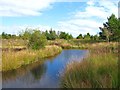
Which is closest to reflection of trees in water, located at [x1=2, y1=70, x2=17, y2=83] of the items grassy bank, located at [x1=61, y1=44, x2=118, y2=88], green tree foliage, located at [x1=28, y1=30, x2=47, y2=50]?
grassy bank, located at [x1=61, y1=44, x2=118, y2=88]

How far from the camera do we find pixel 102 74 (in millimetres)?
8797

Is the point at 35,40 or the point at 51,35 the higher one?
the point at 51,35

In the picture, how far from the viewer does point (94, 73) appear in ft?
29.5

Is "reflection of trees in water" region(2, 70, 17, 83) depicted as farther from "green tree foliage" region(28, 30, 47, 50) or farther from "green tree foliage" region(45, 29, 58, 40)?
"green tree foliage" region(45, 29, 58, 40)

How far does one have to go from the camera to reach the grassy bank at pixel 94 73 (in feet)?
27.2

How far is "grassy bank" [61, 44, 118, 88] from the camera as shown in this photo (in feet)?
27.2

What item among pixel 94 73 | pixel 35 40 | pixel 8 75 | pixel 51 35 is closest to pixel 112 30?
pixel 51 35

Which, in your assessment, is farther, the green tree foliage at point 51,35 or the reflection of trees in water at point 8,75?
the green tree foliage at point 51,35

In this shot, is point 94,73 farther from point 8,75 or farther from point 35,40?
point 35,40

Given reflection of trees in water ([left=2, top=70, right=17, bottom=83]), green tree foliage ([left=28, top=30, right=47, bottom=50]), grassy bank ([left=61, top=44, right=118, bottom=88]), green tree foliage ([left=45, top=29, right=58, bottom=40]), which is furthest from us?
green tree foliage ([left=45, top=29, right=58, bottom=40])

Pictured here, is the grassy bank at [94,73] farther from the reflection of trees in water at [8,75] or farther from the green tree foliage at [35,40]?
the green tree foliage at [35,40]

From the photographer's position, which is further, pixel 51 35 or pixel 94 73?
pixel 51 35

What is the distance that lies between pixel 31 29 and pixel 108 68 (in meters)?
19.2

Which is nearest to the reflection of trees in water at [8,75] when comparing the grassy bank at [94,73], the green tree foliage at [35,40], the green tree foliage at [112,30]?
the grassy bank at [94,73]
